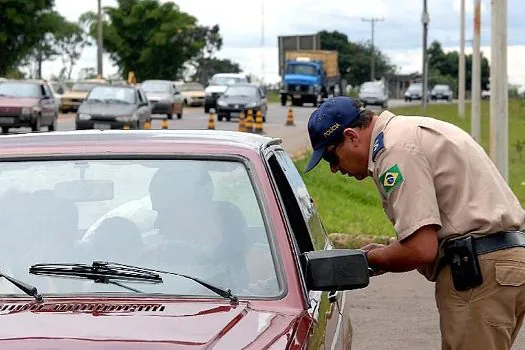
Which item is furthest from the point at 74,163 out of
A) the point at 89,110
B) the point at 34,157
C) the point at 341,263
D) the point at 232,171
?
the point at 89,110

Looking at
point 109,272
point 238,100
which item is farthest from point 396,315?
point 238,100

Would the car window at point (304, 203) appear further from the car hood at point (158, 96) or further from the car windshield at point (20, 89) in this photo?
the car hood at point (158, 96)

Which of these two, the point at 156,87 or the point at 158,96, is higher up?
the point at 156,87

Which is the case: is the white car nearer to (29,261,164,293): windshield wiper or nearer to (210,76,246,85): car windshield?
(210,76,246,85): car windshield

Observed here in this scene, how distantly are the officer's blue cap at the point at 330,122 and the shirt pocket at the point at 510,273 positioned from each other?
82 centimetres

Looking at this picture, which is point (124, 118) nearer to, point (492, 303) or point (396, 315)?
point (396, 315)

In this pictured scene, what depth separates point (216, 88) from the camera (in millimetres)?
53000

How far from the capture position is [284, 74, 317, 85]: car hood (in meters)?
62.4

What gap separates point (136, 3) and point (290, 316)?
273 feet

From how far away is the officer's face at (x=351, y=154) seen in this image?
4.50 meters

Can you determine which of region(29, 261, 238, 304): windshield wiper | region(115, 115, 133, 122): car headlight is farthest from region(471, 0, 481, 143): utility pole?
region(29, 261, 238, 304): windshield wiper

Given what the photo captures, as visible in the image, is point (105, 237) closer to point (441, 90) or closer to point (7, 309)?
point (7, 309)

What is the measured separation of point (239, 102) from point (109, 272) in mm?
37196

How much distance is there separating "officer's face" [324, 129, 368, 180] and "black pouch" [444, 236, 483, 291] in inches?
18.7
